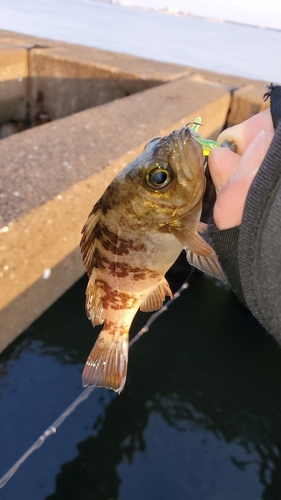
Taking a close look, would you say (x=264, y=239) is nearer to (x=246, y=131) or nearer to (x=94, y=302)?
(x=246, y=131)

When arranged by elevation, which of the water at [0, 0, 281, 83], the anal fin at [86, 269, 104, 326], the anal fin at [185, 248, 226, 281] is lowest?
the water at [0, 0, 281, 83]

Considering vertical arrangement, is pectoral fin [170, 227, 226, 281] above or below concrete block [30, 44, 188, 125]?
above

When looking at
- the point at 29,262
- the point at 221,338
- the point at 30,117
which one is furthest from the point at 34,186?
the point at 30,117

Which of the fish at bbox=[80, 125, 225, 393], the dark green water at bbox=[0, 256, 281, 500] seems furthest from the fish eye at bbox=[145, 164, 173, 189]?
the dark green water at bbox=[0, 256, 281, 500]

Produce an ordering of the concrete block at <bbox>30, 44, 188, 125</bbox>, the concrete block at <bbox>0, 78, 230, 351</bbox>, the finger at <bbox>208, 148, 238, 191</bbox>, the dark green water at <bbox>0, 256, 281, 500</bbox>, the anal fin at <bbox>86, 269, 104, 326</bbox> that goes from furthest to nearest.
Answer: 1. the concrete block at <bbox>30, 44, 188, 125</bbox>
2. the dark green water at <bbox>0, 256, 281, 500</bbox>
3. the concrete block at <bbox>0, 78, 230, 351</bbox>
4. the anal fin at <bbox>86, 269, 104, 326</bbox>
5. the finger at <bbox>208, 148, 238, 191</bbox>

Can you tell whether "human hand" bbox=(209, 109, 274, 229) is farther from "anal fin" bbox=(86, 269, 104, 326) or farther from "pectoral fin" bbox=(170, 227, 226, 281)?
"anal fin" bbox=(86, 269, 104, 326)

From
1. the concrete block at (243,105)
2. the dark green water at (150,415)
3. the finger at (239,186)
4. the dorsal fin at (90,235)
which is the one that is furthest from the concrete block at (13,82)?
the finger at (239,186)
